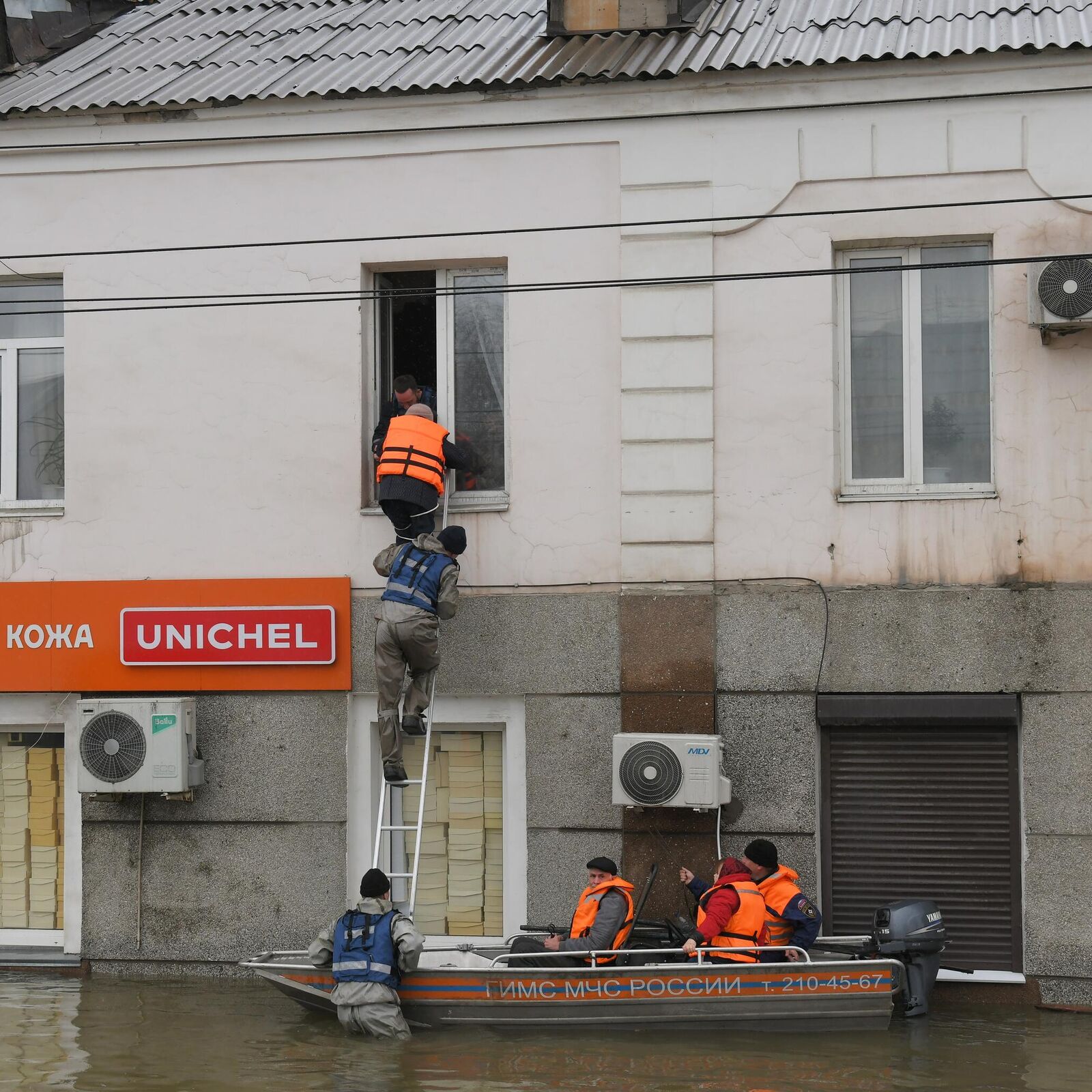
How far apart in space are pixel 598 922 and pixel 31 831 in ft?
16.6

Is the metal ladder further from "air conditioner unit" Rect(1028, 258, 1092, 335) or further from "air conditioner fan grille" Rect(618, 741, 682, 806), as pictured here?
"air conditioner unit" Rect(1028, 258, 1092, 335)

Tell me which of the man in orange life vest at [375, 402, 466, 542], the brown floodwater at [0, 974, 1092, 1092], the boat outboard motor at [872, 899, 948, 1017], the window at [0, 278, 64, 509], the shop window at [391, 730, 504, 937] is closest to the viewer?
the brown floodwater at [0, 974, 1092, 1092]

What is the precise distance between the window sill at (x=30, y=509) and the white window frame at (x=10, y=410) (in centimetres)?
3

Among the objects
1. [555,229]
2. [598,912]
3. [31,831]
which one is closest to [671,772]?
[598,912]

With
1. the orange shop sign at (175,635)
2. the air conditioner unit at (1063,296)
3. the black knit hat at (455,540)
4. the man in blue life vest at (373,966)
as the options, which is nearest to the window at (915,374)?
the air conditioner unit at (1063,296)

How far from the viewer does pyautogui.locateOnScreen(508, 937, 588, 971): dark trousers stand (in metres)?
10.6

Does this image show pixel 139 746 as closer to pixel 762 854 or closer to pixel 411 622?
pixel 411 622

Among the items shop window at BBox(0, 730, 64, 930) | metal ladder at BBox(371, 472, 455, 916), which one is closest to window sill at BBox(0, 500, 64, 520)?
shop window at BBox(0, 730, 64, 930)

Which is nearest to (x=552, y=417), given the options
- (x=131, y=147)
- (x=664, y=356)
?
(x=664, y=356)

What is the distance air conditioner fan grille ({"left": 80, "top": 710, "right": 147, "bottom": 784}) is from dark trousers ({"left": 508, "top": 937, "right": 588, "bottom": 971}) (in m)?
3.22

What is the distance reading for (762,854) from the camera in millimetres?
10625

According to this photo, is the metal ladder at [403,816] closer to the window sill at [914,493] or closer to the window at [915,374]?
the window sill at [914,493]

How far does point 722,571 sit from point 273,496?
3.49 meters

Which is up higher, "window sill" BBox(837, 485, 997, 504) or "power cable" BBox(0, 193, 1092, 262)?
"power cable" BBox(0, 193, 1092, 262)
